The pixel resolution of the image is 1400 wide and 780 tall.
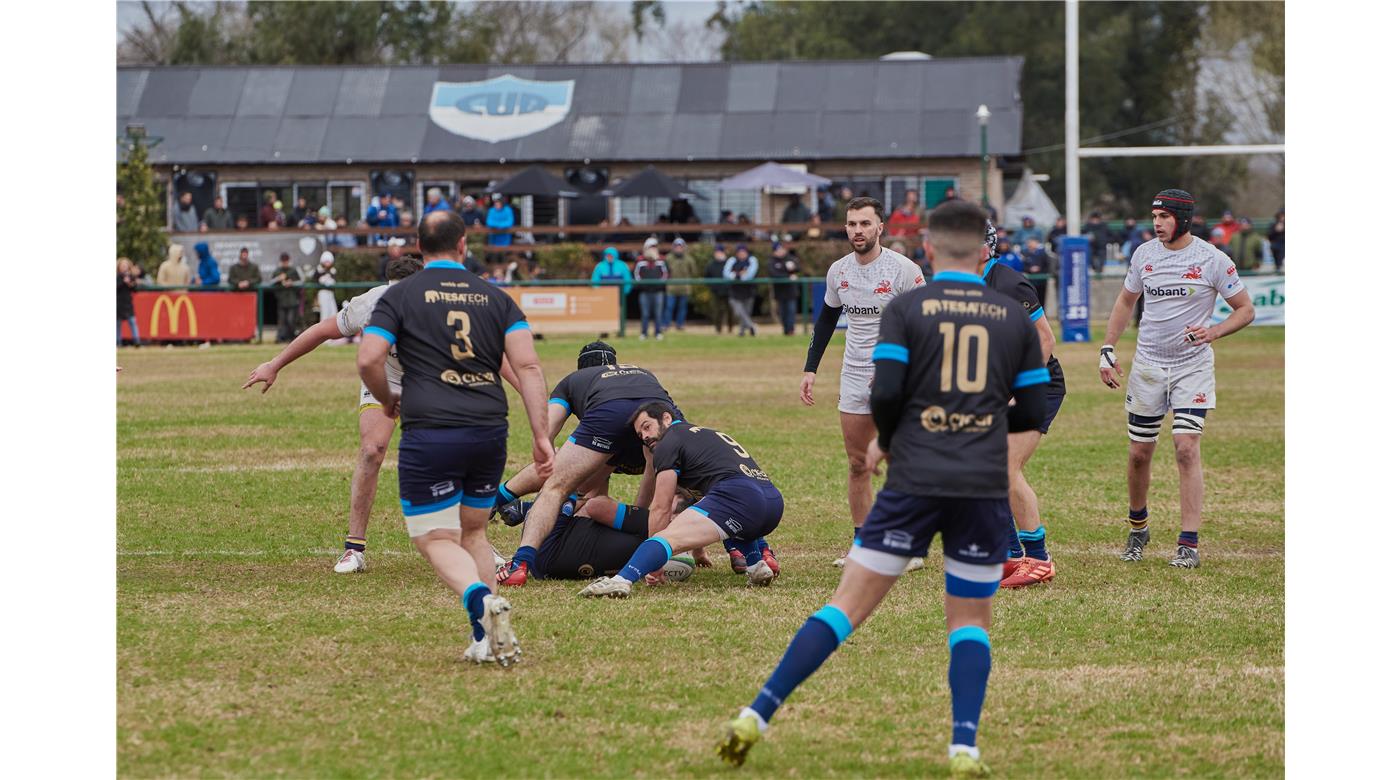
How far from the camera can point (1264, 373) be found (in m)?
23.7

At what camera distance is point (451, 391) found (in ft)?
23.5

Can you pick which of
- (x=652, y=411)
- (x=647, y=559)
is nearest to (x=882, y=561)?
(x=647, y=559)

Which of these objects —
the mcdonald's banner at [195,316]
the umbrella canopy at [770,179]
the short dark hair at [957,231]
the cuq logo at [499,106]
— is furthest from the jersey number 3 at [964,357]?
the cuq logo at [499,106]

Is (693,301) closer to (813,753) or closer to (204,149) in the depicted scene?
(204,149)

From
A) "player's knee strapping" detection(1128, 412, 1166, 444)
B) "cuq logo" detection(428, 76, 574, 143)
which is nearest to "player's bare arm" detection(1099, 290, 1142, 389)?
"player's knee strapping" detection(1128, 412, 1166, 444)

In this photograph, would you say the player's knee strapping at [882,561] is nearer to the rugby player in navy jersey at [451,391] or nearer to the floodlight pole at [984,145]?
the rugby player in navy jersey at [451,391]

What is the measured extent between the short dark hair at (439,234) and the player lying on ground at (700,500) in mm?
2221

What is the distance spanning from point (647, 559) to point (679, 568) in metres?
0.67

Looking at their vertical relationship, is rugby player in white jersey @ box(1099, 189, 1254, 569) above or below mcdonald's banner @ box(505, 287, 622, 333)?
below

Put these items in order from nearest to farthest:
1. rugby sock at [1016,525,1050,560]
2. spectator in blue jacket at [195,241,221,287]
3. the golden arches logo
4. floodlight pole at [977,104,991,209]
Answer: rugby sock at [1016,525,1050,560], the golden arches logo, spectator in blue jacket at [195,241,221,287], floodlight pole at [977,104,991,209]

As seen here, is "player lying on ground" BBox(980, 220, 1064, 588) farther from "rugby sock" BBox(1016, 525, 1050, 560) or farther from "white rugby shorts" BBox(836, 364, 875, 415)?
"white rugby shorts" BBox(836, 364, 875, 415)

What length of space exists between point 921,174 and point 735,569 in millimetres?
34914

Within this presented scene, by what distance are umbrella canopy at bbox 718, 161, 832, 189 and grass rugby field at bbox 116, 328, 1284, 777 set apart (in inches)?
1008

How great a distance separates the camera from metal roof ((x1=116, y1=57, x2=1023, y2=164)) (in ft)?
141
